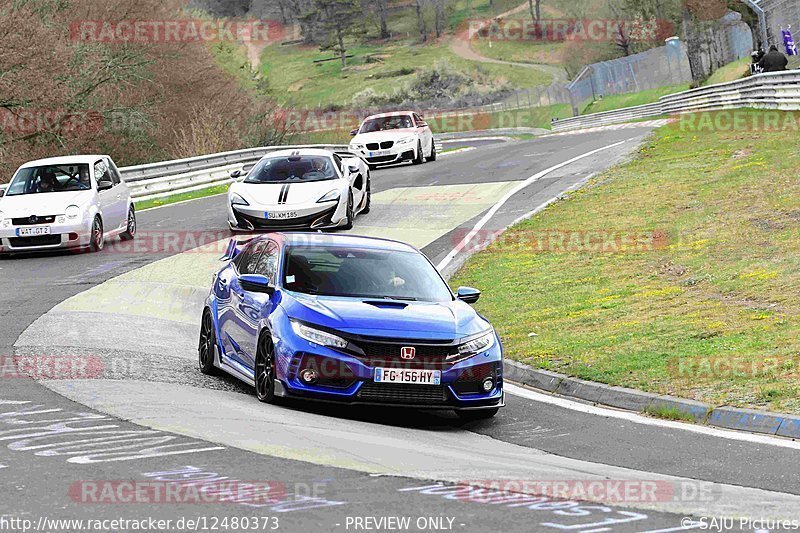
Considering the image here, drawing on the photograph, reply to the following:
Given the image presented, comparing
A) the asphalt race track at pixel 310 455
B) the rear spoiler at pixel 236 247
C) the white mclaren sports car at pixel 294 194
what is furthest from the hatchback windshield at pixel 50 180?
the rear spoiler at pixel 236 247

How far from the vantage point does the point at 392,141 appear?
3809 cm

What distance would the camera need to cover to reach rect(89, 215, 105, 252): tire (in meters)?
21.3

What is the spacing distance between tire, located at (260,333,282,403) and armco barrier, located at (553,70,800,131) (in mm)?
27725

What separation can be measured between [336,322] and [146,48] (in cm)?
4370

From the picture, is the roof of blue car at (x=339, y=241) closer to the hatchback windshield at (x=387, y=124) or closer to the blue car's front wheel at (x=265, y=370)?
the blue car's front wheel at (x=265, y=370)

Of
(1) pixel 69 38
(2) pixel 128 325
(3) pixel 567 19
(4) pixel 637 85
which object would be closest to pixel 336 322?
(2) pixel 128 325

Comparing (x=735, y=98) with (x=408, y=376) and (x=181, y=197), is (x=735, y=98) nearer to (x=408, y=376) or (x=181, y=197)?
(x=181, y=197)

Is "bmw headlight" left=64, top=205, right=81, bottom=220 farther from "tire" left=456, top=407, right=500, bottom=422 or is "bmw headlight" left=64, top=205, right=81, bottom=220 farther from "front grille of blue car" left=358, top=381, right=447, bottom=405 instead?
"front grille of blue car" left=358, top=381, right=447, bottom=405

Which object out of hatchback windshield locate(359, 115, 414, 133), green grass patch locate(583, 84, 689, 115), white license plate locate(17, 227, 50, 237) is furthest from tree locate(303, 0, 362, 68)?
white license plate locate(17, 227, 50, 237)

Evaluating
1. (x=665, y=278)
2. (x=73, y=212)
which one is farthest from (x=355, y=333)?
(x=73, y=212)

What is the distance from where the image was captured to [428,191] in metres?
30.0

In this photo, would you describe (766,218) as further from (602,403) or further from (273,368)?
(273,368)

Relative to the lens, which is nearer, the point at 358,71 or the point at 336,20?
the point at 358,71

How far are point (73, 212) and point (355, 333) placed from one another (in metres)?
12.5
